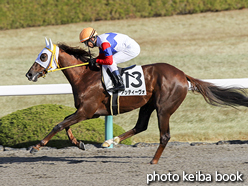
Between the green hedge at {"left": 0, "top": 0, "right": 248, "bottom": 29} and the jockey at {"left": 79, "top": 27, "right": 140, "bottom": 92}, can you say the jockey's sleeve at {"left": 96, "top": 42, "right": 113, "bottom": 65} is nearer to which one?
the jockey at {"left": 79, "top": 27, "right": 140, "bottom": 92}

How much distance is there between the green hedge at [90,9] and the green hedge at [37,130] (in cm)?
1212

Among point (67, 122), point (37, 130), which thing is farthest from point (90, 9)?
point (67, 122)

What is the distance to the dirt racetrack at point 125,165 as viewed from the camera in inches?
173

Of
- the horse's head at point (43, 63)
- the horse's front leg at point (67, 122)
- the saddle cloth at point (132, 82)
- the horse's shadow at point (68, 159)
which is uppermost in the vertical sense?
the horse's head at point (43, 63)

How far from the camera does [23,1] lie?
1989cm

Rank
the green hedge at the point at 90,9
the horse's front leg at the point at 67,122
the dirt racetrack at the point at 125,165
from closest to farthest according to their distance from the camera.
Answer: the dirt racetrack at the point at 125,165, the horse's front leg at the point at 67,122, the green hedge at the point at 90,9

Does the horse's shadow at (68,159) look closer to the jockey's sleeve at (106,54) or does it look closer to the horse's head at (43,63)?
the horse's head at (43,63)

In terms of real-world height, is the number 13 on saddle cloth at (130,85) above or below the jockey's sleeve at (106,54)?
below

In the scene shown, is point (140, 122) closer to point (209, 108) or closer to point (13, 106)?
point (209, 108)

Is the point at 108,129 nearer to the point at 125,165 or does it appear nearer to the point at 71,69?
the point at 125,165

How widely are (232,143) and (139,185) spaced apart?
3018 millimetres

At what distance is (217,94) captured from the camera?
18.7 feet

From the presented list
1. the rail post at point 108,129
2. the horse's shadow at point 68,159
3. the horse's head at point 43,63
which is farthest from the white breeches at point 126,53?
the horse's shadow at point 68,159

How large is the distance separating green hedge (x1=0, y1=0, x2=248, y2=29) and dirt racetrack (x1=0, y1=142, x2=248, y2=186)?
12.6m
